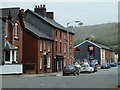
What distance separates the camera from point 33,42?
4634cm

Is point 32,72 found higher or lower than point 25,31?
lower

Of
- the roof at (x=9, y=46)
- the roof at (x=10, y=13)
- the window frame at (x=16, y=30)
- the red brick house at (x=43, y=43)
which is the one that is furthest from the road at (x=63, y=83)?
the red brick house at (x=43, y=43)

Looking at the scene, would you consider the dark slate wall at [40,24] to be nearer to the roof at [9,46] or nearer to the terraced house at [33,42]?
the terraced house at [33,42]

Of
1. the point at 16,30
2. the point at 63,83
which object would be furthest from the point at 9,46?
the point at 63,83

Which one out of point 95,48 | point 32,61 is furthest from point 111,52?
point 32,61

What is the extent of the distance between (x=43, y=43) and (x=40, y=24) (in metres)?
6.41

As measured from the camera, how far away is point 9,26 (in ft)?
135

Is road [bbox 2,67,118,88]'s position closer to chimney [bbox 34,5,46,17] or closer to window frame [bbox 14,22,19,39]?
window frame [bbox 14,22,19,39]

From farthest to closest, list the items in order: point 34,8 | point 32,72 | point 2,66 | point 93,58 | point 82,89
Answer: point 93,58, point 34,8, point 32,72, point 2,66, point 82,89

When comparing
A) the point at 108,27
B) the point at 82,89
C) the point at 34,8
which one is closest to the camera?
the point at 82,89

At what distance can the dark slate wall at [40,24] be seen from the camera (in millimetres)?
53484

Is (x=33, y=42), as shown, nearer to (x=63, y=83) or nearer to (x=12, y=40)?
(x=12, y=40)

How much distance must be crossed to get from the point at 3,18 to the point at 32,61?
30.3 feet

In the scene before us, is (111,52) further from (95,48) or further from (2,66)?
(2,66)
